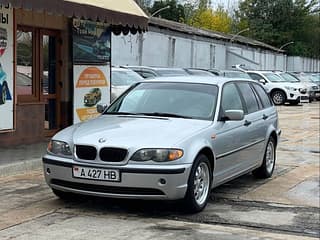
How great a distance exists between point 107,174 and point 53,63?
6494 mm

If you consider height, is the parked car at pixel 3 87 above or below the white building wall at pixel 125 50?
below

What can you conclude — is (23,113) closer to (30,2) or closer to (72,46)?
(72,46)

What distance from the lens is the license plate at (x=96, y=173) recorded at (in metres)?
6.66

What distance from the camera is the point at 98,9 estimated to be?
11.1 m

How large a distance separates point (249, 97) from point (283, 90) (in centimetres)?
2208

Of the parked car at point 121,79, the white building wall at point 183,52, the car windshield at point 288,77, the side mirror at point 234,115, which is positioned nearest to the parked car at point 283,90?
the car windshield at point 288,77

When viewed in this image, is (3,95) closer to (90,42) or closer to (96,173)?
(90,42)

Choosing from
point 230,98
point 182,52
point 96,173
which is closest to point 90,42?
point 230,98

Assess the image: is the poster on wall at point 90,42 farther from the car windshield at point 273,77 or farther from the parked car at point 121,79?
the car windshield at point 273,77

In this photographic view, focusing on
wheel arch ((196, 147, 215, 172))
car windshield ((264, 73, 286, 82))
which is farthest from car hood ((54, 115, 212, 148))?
car windshield ((264, 73, 286, 82))

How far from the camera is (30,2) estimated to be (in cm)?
942

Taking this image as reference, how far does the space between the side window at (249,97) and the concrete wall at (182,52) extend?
66.9ft

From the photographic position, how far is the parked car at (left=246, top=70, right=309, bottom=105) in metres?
30.8

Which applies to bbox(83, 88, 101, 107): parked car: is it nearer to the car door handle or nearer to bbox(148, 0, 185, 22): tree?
the car door handle
